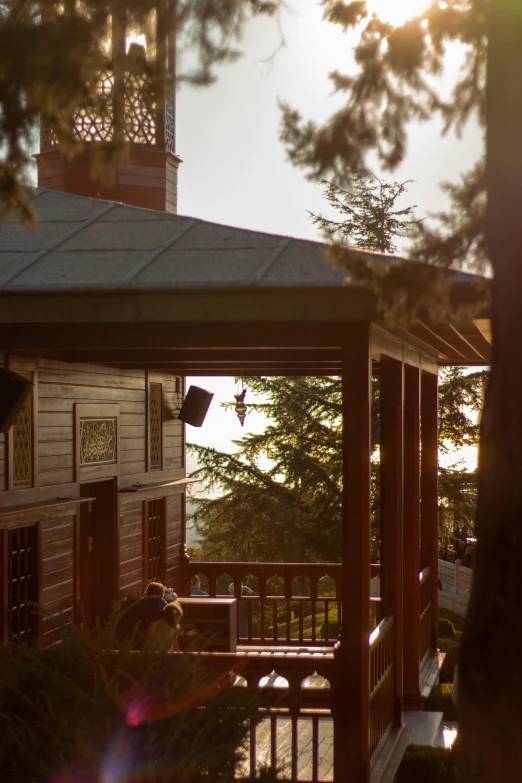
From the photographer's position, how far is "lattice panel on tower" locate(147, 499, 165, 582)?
1316 centimetres

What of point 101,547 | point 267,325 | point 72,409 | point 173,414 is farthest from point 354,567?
point 173,414

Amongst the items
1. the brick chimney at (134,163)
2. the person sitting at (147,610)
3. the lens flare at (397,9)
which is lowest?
the person sitting at (147,610)

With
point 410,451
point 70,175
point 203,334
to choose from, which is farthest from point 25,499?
point 70,175

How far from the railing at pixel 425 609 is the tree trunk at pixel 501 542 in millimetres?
7431

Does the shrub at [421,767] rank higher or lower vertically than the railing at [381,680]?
lower

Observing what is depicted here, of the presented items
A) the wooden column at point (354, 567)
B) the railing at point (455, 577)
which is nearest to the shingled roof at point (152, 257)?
the wooden column at point (354, 567)

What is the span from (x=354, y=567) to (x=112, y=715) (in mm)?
2531

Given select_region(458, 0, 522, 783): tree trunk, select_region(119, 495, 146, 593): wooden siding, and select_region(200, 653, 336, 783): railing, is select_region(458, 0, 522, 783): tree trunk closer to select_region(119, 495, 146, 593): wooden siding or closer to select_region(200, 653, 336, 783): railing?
select_region(200, 653, 336, 783): railing

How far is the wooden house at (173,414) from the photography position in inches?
274

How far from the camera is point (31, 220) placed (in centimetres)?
637

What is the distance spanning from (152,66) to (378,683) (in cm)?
497

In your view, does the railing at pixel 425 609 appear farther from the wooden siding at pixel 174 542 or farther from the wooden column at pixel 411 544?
the wooden siding at pixel 174 542

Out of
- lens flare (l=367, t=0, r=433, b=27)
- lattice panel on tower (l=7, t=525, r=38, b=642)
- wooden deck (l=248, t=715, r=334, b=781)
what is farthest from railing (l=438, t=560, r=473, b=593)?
lens flare (l=367, t=0, r=433, b=27)

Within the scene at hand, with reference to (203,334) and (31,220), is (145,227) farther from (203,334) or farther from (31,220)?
(31,220)
